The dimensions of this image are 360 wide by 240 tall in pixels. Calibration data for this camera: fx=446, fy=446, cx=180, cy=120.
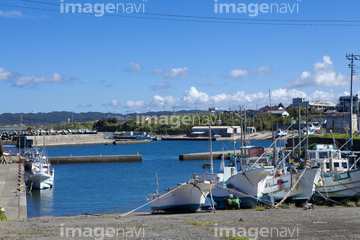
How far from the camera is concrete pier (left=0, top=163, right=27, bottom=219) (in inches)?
831

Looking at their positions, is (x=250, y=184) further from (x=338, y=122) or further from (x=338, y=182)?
(x=338, y=122)

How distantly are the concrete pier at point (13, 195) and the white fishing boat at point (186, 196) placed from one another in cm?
653

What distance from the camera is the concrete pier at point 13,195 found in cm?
2112

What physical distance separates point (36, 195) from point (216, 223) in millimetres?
24706

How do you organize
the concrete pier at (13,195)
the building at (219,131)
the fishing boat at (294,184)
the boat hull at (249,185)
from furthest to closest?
the building at (219,131) → the fishing boat at (294,184) → the boat hull at (249,185) → the concrete pier at (13,195)

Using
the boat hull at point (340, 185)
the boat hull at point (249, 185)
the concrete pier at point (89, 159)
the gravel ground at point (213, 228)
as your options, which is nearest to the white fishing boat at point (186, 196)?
the boat hull at point (249, 185)

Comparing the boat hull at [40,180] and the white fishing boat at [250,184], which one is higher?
the white fishing boat at [250,184]

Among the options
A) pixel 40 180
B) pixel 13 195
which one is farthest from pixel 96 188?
pixel 13 195

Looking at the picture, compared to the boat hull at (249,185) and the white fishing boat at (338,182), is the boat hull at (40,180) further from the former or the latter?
the white fishing boat at (338,182)

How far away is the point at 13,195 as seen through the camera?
999 inches

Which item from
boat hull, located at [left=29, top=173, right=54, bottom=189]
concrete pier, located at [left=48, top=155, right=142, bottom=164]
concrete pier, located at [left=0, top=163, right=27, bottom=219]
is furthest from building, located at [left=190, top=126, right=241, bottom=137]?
concrete pier, located at [left=0, top=163, right=27, bottom=219]

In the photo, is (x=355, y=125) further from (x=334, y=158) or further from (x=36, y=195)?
(x=36, y=195)

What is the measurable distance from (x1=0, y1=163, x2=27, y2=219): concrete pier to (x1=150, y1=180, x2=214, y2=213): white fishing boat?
21.4ft

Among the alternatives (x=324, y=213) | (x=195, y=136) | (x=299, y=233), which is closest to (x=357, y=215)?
(x=324, y=213)
